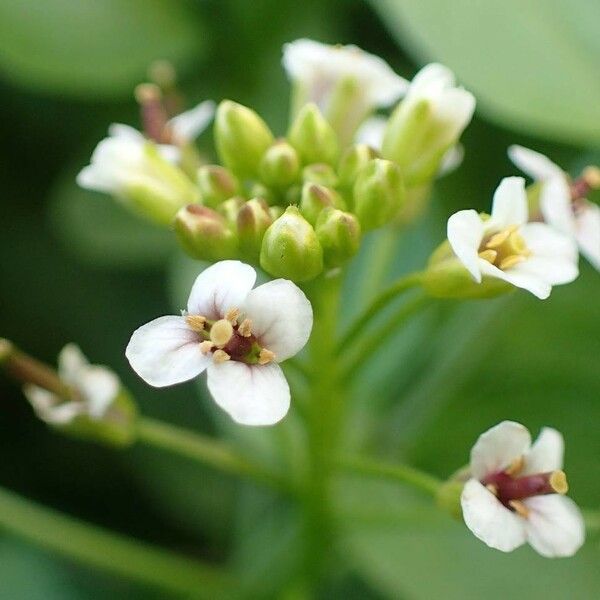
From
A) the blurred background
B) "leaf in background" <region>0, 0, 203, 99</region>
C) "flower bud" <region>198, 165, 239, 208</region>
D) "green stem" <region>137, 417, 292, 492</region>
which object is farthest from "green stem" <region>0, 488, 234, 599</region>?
"leaf in background" <region>0, 0, 203, 99</region>

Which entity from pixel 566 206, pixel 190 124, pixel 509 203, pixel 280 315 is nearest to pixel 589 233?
pixel 566 206

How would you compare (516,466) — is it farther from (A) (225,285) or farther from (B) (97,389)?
(B) (97,389)

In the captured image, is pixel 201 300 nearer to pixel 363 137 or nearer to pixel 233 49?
pixel 363 137

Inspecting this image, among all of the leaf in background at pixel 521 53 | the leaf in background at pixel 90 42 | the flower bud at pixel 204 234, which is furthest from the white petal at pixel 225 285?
the leaf in background at pixel 90 42

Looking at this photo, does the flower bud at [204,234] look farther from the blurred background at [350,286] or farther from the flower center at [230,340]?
the blurred background at [350,286]

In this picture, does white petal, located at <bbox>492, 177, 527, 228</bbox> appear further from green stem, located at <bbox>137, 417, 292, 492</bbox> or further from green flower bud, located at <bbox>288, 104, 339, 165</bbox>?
green stem, located at <bbox>137, 417, 292, 492</bbox>
